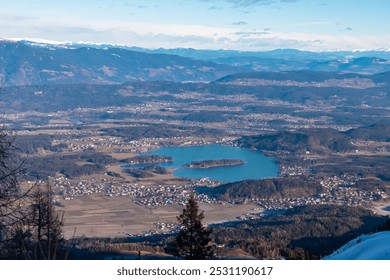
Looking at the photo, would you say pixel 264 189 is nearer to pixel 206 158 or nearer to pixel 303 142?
pixel 206 158

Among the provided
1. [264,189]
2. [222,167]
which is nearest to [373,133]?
[222,167]

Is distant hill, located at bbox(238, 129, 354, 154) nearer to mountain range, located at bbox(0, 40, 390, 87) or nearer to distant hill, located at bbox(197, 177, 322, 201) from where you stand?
distant hill, located at bbox(197, 177, 322, 201)

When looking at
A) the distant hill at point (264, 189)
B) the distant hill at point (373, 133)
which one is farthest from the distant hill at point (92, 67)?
the distant hill at point (264, 189)

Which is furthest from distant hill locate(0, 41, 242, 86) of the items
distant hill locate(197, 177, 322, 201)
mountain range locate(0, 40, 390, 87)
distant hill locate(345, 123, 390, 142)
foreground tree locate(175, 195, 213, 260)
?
foreground tree locate(175, 195, 213, 260)
